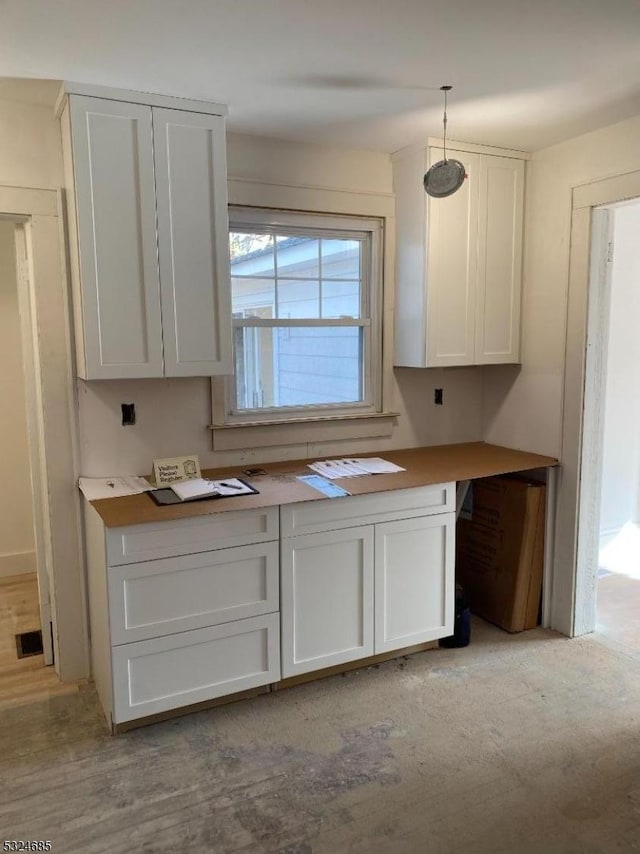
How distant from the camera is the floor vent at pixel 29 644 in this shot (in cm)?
305

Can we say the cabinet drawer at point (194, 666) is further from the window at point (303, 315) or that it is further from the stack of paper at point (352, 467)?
the window at point (303, 315)

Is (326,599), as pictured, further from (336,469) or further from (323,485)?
(336,469)

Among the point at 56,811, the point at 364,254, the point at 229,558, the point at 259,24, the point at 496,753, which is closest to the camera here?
the point at 259,24

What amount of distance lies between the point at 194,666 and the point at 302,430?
1242 millimetres

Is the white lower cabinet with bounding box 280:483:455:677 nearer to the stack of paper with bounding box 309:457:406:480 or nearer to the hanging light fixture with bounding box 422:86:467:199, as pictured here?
the stack of paper with bounding box 309:457:406:480

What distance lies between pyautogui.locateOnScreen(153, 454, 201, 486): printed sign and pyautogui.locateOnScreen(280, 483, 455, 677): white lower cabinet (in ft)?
1.59

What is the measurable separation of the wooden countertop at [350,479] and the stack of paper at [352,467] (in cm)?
5

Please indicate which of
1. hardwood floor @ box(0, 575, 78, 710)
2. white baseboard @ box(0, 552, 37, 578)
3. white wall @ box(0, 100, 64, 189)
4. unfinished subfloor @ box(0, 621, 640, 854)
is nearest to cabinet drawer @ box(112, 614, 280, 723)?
unfinished subfloor @ box(0, 621, 640, 854)

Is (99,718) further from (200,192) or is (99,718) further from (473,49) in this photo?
(473,49)

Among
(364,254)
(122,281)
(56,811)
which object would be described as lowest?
(56,811)

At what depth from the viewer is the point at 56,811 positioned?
6.66ft

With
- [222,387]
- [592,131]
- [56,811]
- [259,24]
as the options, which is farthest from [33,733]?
[592,131]

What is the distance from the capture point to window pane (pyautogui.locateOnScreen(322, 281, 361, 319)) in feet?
10.7

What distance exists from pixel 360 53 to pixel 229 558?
1814mm
